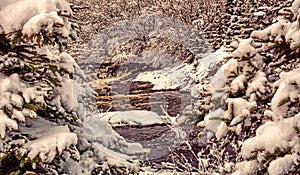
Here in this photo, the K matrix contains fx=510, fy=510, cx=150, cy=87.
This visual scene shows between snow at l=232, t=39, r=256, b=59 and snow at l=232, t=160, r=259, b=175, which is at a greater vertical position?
snow at l=232, t=39, r=256, b=59

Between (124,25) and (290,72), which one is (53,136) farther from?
(124,25)

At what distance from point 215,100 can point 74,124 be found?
1.95m

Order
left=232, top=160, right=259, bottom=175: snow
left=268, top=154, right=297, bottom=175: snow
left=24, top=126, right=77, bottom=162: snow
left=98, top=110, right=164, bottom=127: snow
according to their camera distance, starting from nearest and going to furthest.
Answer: left=268, top=154, right=297, bottom=175: snow → left=232, top=160, right=259, bottom=175: snow → left=24, top=126, right=77, bottom=162: snow → left=98, top=110, right=164, bottom=127: snow

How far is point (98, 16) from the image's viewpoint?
1009 inches

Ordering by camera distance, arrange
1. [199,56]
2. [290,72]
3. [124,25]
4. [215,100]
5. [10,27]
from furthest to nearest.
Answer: [124,25]
[199,56]
[10,27]
[215,100]
[290,72]

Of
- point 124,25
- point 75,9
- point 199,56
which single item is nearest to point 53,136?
point 75,9

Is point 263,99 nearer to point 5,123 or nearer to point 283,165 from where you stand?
point 283,165

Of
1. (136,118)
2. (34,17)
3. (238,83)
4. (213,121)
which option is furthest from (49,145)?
(136,118)

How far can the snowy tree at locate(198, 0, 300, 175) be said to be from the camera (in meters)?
3.00

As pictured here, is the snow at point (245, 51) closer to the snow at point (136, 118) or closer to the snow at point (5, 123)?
the snow at point (5, 123)

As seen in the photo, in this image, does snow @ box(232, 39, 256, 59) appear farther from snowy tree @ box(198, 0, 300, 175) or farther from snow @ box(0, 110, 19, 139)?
snow @ box(0, 110, 19, 139)

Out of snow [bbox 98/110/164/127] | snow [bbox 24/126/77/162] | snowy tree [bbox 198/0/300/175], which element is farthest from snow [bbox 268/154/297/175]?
snow [bbox 98/110/164/127]

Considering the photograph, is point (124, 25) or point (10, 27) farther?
point (124, 25)

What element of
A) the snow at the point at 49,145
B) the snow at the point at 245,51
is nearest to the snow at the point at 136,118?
the snow at the point at 49,145
